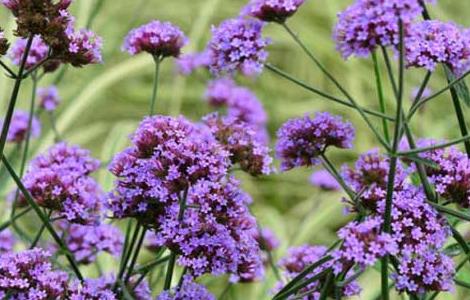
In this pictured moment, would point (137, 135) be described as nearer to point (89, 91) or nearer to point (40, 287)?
point (40, 287)

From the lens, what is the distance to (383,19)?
69 centimetres

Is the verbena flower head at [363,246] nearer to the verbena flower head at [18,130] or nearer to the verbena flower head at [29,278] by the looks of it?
the verbena flower head at [29,278]

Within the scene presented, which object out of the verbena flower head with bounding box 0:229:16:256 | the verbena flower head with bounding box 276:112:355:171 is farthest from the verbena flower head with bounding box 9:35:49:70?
the verbena flower head with bounding box 276:112:355:171

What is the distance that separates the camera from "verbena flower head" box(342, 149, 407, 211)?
80 cm

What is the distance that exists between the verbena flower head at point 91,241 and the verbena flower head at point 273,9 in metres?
0.33

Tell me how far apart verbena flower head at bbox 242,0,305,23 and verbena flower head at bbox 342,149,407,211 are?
0.17 m

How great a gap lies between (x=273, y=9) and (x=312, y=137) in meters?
0.14

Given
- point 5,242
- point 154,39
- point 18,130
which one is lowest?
point 5,242

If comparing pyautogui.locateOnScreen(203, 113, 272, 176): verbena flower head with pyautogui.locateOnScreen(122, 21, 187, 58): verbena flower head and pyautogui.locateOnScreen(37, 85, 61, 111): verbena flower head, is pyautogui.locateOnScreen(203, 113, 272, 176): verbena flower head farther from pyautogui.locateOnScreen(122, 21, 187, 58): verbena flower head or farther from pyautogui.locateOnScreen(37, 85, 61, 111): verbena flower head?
pyautogui.locateOnScreen(37, 85, 61, 111): verbena flower head

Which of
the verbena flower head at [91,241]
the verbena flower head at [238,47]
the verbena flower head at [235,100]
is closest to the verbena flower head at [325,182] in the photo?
the verbena flower head at [235,100]

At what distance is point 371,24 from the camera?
2.39ft

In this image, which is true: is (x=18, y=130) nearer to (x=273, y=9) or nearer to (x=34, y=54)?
(x=34, y=54)

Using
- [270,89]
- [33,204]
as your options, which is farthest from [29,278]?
[270,89]

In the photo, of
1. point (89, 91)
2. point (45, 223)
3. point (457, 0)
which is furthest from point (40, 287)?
point (457, 0)
